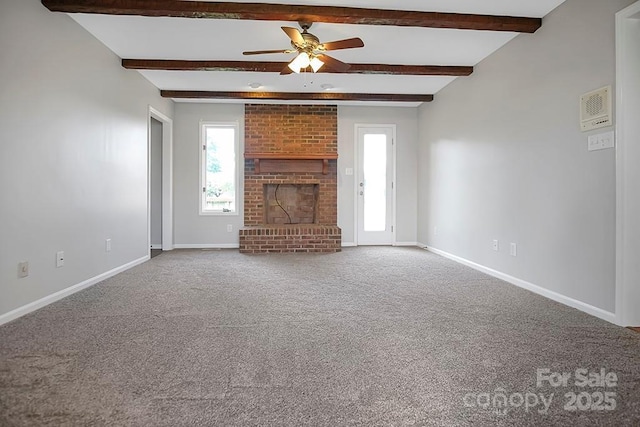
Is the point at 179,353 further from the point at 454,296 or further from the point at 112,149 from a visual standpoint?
the point at 112,149

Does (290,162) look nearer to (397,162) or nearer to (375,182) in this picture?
(375,182)

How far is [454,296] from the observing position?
296 centimetres

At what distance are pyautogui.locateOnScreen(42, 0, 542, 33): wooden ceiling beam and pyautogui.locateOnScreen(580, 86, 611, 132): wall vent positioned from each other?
0.95m

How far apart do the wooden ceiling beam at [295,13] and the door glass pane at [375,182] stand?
2926mm

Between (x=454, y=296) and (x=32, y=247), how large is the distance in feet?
10.9

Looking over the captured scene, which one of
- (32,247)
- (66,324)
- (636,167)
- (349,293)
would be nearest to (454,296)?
(349,293)

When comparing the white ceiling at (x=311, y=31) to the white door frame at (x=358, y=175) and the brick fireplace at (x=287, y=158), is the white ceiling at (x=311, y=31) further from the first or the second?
the white door frame at (x=358, y=175)

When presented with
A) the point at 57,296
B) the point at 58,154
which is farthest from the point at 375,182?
the point at 57,296

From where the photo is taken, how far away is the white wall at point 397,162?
5.93m

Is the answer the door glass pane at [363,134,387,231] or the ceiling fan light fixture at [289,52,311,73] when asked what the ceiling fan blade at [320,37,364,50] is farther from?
the door glass pane at [363,134,387,231]

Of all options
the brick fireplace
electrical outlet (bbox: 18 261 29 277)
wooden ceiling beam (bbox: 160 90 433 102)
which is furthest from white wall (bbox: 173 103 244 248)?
electrical outlet (bbox: 18 261 29 277)

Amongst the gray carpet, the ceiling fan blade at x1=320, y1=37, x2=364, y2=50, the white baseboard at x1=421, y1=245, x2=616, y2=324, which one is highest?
the ceiling fan blade at x1=320, y1=37, x2=364, y2=50

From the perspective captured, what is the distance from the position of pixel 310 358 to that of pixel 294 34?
8.15ft

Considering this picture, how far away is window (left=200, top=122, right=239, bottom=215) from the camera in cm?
576
